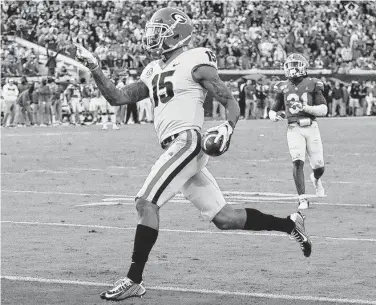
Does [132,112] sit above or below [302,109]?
below

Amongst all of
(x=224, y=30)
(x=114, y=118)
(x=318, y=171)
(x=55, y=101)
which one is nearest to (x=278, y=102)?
(x=318, y=171)

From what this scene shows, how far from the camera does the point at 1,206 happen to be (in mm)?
11609

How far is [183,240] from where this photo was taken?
8938 mm

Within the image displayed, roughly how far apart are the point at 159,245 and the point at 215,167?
8.46 meters

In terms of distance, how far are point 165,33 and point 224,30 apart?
34.5 metres

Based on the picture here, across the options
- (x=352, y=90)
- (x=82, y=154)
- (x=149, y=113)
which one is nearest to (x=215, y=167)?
(x=82, y=154)

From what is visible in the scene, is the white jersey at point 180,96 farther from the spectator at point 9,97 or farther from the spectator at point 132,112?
the spectator at point 132,112

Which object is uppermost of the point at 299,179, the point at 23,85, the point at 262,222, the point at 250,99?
the point at 262,222

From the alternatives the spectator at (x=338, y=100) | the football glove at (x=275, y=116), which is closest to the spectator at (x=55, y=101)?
the spectator at (x=338, y=100)

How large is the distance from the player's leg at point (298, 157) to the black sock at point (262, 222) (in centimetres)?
414

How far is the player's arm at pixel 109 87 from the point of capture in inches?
261

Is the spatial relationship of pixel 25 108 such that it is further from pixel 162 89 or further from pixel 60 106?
pixel 162 89

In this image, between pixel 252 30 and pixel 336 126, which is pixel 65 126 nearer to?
pixel 336 126

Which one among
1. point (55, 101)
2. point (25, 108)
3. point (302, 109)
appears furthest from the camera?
point (55, 101)
